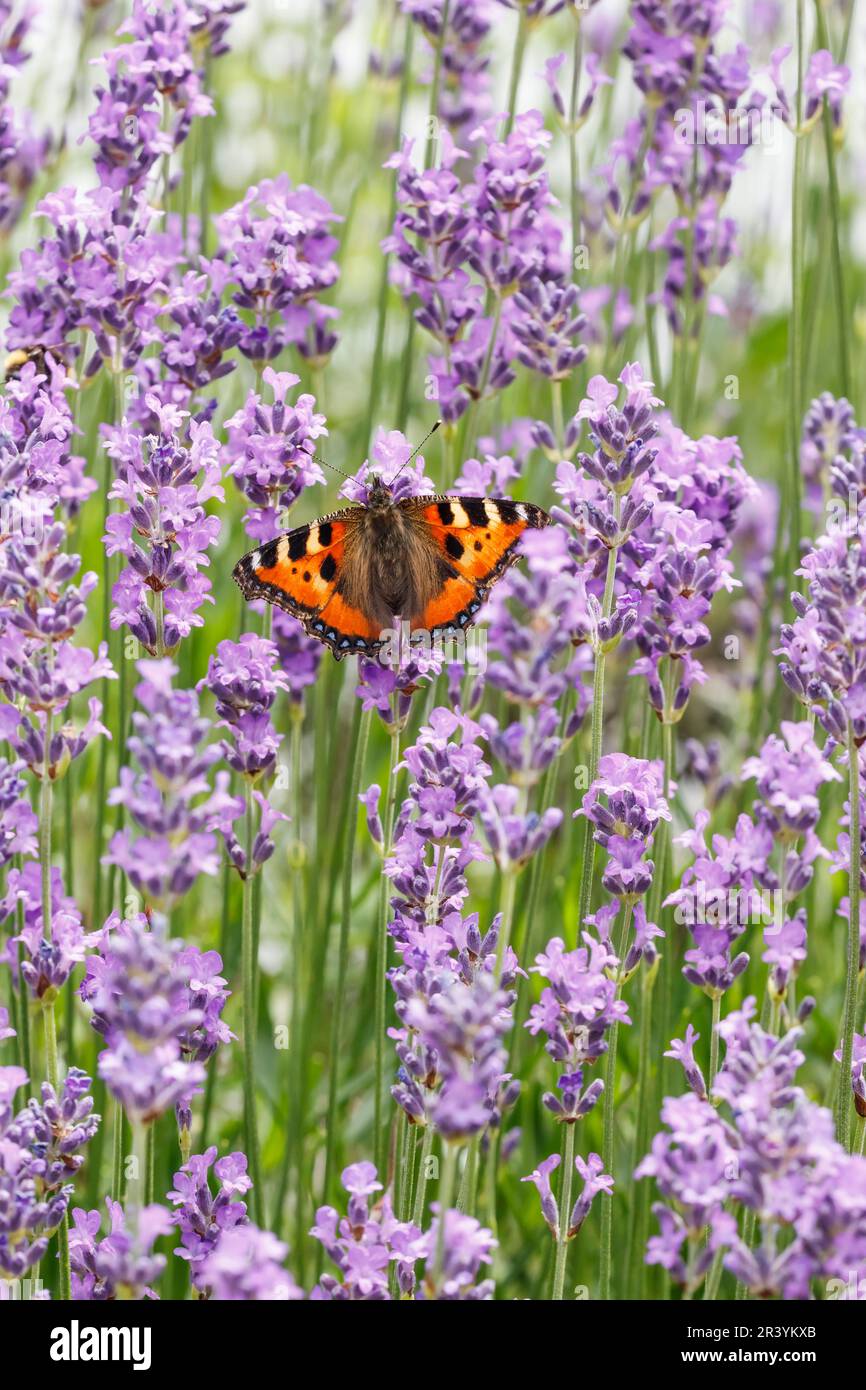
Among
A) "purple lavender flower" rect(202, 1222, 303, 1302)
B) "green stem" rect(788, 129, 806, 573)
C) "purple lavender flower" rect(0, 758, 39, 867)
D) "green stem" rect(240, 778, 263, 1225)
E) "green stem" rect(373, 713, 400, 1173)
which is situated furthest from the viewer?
"green stem" rect(788, 129, 806, 573)

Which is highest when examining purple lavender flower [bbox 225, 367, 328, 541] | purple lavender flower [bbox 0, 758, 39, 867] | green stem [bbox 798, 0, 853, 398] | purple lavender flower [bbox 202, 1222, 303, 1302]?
green stem [bbox 798, 0, 853, 398]

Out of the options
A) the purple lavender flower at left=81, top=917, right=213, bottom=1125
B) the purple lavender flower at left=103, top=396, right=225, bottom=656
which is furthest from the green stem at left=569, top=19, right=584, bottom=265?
the purple lavender flower at left=81, top=917, right=213, bottom=1125

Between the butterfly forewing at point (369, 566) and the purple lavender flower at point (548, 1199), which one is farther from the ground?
the butterfly forewing at point (369, 566)

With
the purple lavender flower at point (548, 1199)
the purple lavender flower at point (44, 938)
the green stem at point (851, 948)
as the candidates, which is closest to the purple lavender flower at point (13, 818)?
the purple lavender flower at point (44, 938)

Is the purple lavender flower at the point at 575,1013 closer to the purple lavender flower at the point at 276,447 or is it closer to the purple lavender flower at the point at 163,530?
the purple lavender flower at the point at 163,530

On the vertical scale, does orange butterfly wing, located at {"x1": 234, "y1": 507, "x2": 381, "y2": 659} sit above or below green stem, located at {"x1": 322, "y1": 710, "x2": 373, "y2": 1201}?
above

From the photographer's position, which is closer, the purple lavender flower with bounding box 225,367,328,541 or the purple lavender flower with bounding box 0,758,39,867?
the purple lavender flower with bounding box 0,758,39,867

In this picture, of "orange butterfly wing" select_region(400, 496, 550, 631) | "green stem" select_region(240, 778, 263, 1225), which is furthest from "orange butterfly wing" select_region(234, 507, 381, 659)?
"green stem" select_region(240, 778, 263, 1225)

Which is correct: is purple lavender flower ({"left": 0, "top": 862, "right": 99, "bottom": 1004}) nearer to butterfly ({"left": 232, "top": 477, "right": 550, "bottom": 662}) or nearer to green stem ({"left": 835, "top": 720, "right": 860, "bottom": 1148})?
butterfly ({"left": 232, "top": 477, "right": 550, "bottom": 662})

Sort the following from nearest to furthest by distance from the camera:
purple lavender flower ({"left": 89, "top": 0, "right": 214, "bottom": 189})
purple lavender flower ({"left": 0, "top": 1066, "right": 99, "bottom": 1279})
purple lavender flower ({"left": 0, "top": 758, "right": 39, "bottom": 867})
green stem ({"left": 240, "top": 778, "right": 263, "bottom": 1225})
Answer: purple lavender flower ({"left": 0, "top": 1066, "right": 99, "bottom": 1279})
purple lavender flower ({"left": 0, "top": 758, "right": 39, "bottom": 867})
green stem ({"left": 240, "top": 778, "right": 263, "bottom": 1225})
purple lavender flower ({"left": 89, "top": 0, "right": 214, "bottom": 189})
